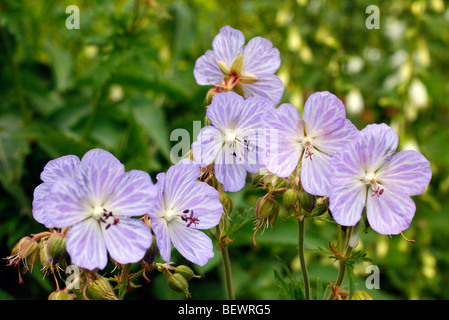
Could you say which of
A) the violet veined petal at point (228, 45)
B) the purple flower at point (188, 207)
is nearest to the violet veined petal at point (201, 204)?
the purple flower at point (188, 207)

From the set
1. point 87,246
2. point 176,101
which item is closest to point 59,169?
point 87,246

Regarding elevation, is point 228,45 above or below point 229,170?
above

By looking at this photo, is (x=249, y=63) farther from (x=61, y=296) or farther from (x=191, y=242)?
(x=61, y=296)

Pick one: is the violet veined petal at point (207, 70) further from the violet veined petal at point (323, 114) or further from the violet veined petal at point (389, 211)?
the violet veined petal at point (389, 211)

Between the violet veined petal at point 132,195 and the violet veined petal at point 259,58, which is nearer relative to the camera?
the violet veined petal at point 132,195
